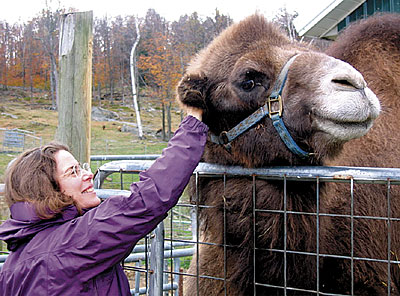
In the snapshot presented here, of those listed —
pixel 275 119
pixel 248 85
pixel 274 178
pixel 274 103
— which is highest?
pixel 248 85

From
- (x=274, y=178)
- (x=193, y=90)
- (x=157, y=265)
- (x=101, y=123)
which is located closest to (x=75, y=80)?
(x=193, y=90)

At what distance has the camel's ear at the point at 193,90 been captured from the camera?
2807 mm

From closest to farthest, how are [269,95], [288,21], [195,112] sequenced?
[195,112] → [269,95] → [288,21]

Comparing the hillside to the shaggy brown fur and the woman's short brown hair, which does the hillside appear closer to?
the shaggy brown fur

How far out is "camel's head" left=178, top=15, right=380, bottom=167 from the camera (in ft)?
8.12

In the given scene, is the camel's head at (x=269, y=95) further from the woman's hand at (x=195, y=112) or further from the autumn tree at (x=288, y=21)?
the autumn tree at (x=288, y=21)

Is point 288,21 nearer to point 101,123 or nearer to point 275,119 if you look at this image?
point 275,119

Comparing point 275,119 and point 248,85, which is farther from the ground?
point 248,85

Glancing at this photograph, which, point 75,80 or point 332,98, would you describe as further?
point 75,80

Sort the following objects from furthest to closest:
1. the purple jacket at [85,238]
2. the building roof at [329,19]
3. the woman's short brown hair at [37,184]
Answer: the building roof at [329,19] → the woman's short brown hair at [37,184] → the purple jacket at [85,238]

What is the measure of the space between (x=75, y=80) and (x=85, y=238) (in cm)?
224

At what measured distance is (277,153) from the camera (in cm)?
275

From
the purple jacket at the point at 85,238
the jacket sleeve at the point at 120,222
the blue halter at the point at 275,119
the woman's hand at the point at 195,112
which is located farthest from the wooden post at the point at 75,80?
the jacket sleeve at the point at 120,222

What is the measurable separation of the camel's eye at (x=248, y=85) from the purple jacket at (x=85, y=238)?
3.41 ft
